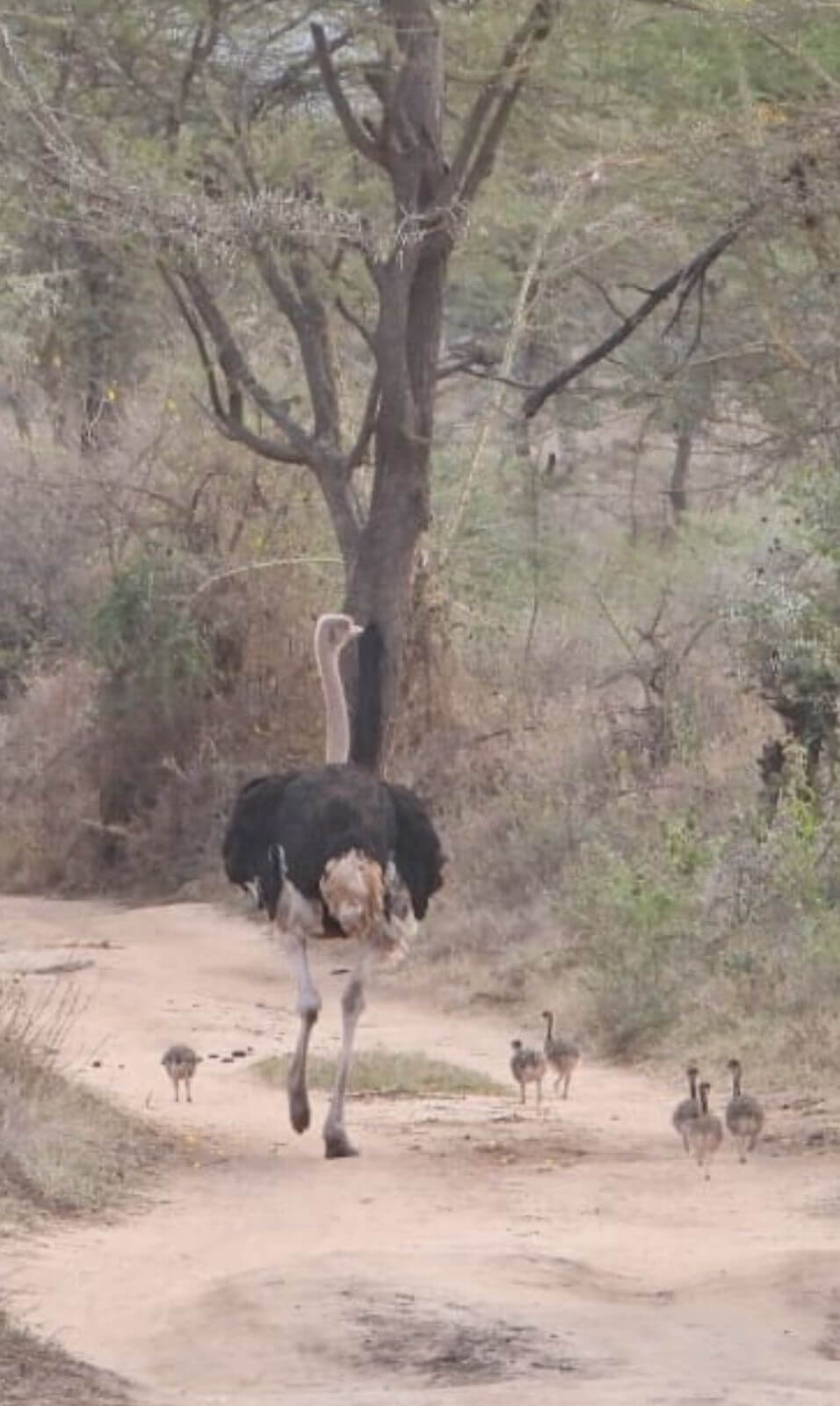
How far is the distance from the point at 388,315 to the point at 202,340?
2408 millimetres

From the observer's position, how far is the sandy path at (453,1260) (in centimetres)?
783

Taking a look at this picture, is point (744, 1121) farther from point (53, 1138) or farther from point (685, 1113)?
point (53, 1138)

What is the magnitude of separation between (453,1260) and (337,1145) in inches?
96.7

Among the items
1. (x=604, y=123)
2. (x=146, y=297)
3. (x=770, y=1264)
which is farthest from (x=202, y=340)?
(x=770, y=1264)

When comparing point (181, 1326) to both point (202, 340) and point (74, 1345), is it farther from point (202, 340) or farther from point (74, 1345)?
point (202, 340)

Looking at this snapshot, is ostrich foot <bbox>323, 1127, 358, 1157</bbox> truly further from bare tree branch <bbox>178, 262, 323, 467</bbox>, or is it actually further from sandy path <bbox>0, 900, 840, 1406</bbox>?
bare tree branch <bbox>178, 262, 323, 467</bbox>

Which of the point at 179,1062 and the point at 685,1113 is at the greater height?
the point at 685,1113

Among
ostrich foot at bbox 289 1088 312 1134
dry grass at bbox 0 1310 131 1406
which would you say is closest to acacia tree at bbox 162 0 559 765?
ostrich foot at bbox 289 1088 312 1134

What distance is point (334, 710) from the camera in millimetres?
13320

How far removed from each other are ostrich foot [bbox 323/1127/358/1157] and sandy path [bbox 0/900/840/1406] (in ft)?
0.31

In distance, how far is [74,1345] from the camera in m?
8.20

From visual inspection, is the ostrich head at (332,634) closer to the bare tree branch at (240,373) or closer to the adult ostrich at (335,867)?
the adult ostrich at (335,867)

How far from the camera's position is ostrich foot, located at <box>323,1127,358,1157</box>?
11672 millimetres

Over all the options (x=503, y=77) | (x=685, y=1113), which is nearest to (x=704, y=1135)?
(x=685, y=1113)
